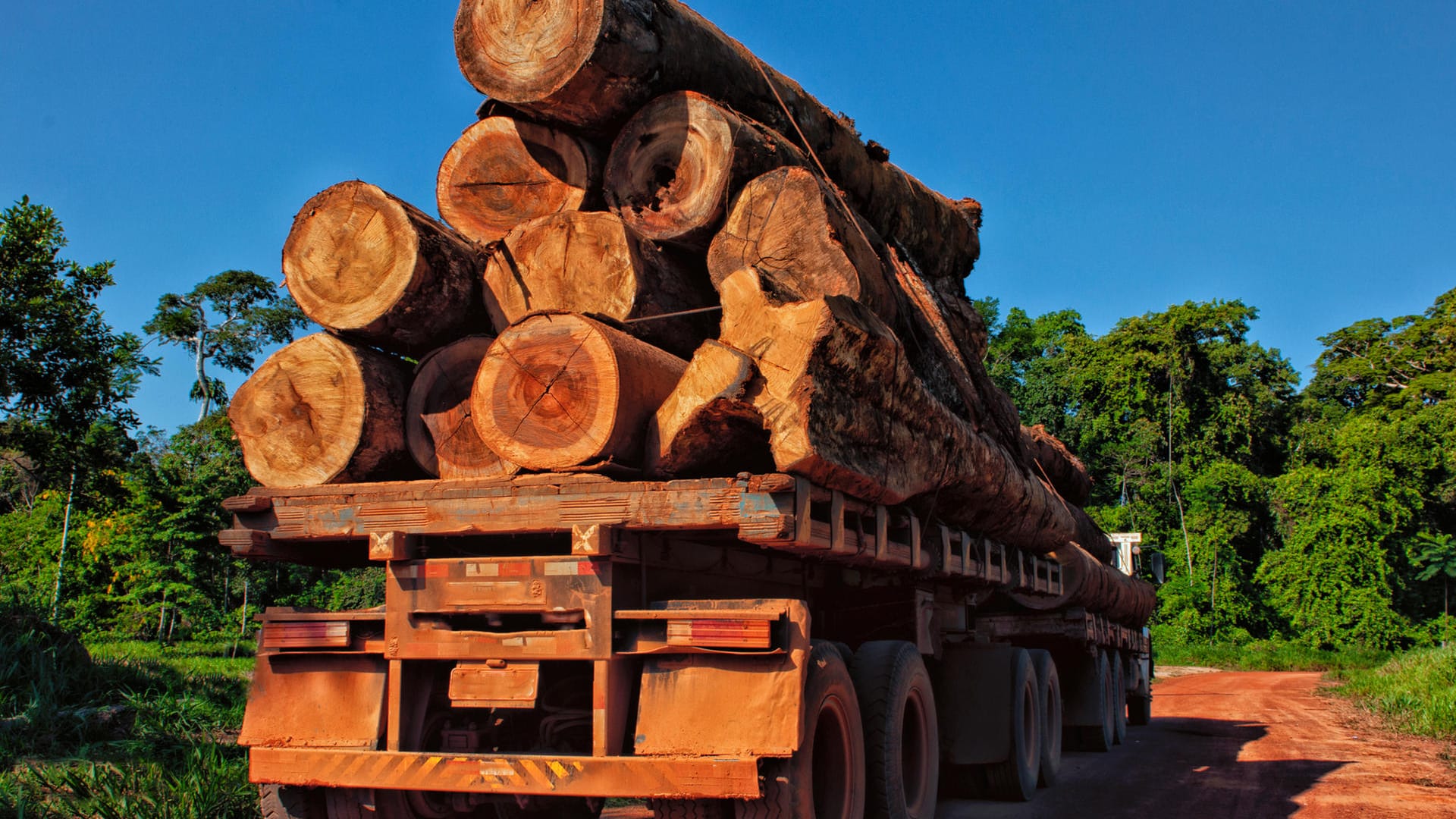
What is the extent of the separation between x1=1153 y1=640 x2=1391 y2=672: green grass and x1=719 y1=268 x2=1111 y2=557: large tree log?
27.0 m

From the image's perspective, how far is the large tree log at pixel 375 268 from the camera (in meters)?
4.90

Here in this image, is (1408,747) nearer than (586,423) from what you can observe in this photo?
No

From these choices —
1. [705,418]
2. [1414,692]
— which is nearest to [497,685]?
[705,418]

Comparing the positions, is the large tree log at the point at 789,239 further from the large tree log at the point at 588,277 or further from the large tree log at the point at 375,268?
the large tree log at the point at 375,268

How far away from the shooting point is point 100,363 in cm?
1093

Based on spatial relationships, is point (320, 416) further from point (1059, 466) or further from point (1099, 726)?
point (1059, 466)

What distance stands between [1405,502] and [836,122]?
3182 cm

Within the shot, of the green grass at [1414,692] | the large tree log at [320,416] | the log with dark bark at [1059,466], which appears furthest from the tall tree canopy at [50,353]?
the green grass at [1414,692]

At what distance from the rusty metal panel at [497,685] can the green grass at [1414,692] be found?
11.1m

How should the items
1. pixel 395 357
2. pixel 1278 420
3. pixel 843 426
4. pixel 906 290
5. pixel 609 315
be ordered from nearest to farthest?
1. pixel 843 426
2. pixel 609 315
3. pixel 395 357
4. pixel 906 290
5. pixel 1278 420

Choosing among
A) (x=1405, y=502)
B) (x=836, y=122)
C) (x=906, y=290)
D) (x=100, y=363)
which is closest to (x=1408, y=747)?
(x=906, y=290)

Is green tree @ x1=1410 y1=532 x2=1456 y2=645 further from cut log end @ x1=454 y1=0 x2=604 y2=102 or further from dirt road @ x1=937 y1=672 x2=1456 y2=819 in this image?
cut log end @ x1=454 y1=0 x2=604 y2=102

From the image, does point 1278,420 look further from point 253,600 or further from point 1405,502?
point 253,600

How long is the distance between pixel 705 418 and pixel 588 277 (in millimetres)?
1128
